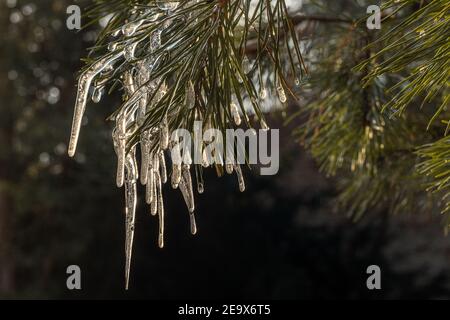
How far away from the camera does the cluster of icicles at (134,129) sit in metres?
0.62

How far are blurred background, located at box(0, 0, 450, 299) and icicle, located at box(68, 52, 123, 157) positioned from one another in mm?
3043

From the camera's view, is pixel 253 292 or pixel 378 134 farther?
pixel 253 292

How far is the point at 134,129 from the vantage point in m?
0.67

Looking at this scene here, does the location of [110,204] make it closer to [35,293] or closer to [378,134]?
[35,293]

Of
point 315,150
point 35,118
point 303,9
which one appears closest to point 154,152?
point 315,150

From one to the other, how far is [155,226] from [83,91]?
128 inches

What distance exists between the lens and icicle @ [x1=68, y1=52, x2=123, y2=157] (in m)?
0.62

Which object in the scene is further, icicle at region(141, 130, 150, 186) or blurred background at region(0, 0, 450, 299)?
blurred background at region(0, 0, 450, 299)

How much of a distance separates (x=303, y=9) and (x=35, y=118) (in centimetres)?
286

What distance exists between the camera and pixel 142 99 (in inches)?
25.5

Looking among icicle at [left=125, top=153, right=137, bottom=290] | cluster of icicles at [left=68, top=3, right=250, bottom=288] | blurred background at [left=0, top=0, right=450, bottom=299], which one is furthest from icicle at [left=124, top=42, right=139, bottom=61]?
blurred background at [left=0, top=0, right=450, bottom=299]

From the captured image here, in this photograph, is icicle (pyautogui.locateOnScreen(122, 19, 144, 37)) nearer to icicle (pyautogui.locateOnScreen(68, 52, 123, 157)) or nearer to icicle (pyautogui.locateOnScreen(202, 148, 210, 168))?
icicle (pyautogui.locateOnScreen(68, 52, 123, 157))

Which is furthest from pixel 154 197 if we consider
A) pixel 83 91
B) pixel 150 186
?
pixel 83 91
